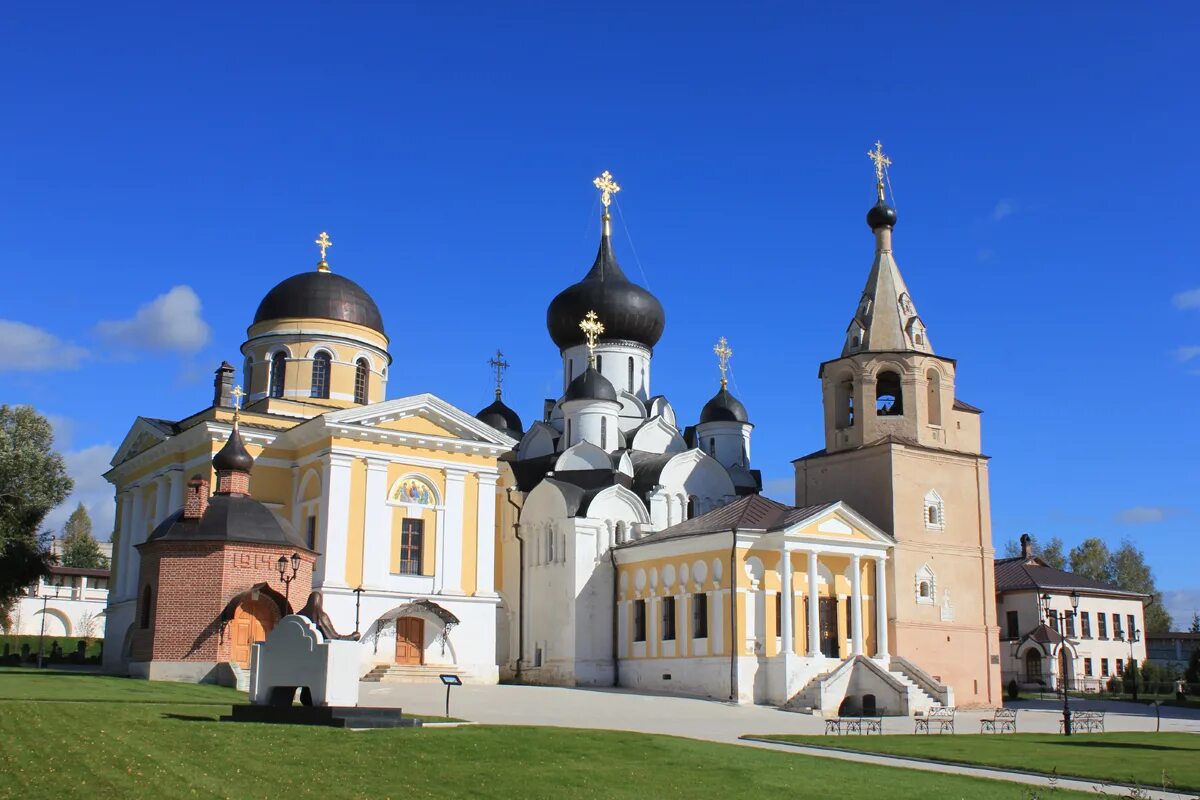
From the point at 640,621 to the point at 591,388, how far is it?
8856 mm

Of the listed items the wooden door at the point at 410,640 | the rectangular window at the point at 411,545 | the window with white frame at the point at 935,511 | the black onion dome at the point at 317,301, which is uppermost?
the black onion dome at the point at 317,301

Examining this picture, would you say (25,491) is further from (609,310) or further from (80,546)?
(80,546)

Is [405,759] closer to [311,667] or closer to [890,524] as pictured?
[311,667]

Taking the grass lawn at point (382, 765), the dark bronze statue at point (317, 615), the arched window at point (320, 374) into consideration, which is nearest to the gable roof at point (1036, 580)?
the arched window at point (320, 374)

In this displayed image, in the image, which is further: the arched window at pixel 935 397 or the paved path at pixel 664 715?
the arched window at pixel 935 397

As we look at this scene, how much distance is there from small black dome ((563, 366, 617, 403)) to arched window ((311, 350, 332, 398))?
806 cm

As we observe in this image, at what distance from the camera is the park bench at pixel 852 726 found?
24.2m

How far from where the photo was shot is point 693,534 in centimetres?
3394

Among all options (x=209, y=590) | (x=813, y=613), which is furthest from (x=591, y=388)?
(x=209, y=590)

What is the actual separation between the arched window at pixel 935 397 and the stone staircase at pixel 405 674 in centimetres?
1629

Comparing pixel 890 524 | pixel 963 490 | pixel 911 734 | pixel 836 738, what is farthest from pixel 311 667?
pixel 963 490

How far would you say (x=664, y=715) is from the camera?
26.5 meters

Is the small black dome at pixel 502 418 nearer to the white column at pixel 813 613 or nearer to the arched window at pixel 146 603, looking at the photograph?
the white column at pixel 813 613

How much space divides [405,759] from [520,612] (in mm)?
24747
